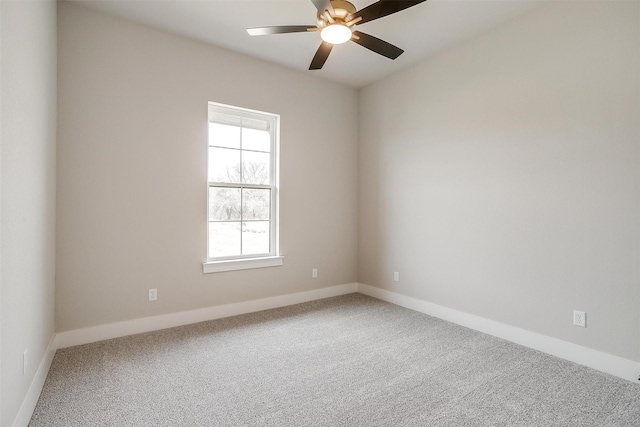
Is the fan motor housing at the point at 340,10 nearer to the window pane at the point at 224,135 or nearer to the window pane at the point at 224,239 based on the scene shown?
the window pane at the point at 224,135

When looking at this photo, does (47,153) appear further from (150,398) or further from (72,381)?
(150,398)

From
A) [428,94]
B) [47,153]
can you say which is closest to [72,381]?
Result: [47,153]

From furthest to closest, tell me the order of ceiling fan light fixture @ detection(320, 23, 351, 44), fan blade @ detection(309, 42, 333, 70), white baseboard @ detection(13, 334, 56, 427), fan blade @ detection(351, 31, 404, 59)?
fan blade @ detection(309, 42, 333, 70) → fan blade @ detection(351, 31, 404, 59) → ceiling fan light fixture @ detection(320, 23, 351, 44) → white baseboard @ detection(13, 334, 56, 427)

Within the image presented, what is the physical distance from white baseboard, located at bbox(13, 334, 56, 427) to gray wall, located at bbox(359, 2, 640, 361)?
3406mm

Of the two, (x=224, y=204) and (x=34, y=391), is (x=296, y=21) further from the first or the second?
(x=34, y=391)

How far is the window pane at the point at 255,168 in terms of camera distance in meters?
3.87

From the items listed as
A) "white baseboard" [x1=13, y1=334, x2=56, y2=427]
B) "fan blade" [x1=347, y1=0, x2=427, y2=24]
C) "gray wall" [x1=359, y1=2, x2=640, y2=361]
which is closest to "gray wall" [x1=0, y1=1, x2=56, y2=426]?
"white baseboard" [x1=13, y1=334, x2=56, y2=427]

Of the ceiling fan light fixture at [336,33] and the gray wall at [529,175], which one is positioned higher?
the ceiling fan light fixture at [336,33]

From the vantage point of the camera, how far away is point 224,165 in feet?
12.2

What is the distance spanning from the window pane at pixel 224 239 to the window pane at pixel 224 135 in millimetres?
881

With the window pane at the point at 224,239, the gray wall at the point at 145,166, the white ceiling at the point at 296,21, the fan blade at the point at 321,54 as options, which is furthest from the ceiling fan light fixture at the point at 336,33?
the window pane at the point at 224,239

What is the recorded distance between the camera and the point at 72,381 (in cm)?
226

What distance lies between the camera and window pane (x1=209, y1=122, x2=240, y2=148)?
3646 millimetres

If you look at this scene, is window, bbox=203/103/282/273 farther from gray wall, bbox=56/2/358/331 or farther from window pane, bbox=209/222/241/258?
gray wall, bbox=56/2/358/331
